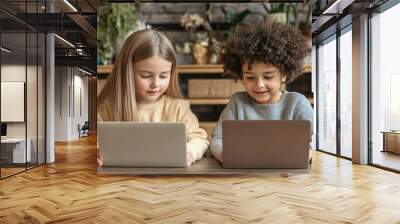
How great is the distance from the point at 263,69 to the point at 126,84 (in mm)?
1400

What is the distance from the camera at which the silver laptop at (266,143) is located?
4562 millimetres

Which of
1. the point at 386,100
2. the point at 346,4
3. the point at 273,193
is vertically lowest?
the point at 273,193

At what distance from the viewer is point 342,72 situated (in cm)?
918

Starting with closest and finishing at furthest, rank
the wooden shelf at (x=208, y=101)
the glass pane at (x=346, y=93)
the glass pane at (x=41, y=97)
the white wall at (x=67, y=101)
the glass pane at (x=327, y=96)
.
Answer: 1. the wooden shelf at (x=208, y=101)
2. the glass pane at (x=41, y=97)
3. the glass pane at (x=346, y=93)
4. the glass pane at (x=327, y=96)
5. the white wall at (x=67, y=101)

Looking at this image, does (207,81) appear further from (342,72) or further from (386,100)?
(342,72)

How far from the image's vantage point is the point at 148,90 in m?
4.48

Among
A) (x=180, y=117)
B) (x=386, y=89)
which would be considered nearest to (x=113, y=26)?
(x=180, y=117)

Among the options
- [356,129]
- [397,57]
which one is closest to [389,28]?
[397,57]

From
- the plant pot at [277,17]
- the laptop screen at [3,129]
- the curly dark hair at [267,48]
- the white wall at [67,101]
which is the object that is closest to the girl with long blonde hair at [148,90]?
the curly dark hair at [267,48]

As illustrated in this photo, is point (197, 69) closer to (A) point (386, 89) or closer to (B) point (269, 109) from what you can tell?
(B) point (269, 109)

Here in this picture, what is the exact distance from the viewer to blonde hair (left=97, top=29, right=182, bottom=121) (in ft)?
14.5

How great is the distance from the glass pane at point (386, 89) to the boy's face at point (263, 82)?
3.42 meters

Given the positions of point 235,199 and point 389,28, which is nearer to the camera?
point 235,199

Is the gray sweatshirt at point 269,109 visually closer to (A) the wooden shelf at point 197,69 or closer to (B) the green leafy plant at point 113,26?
(A) the wooden shelf at point 197,69
